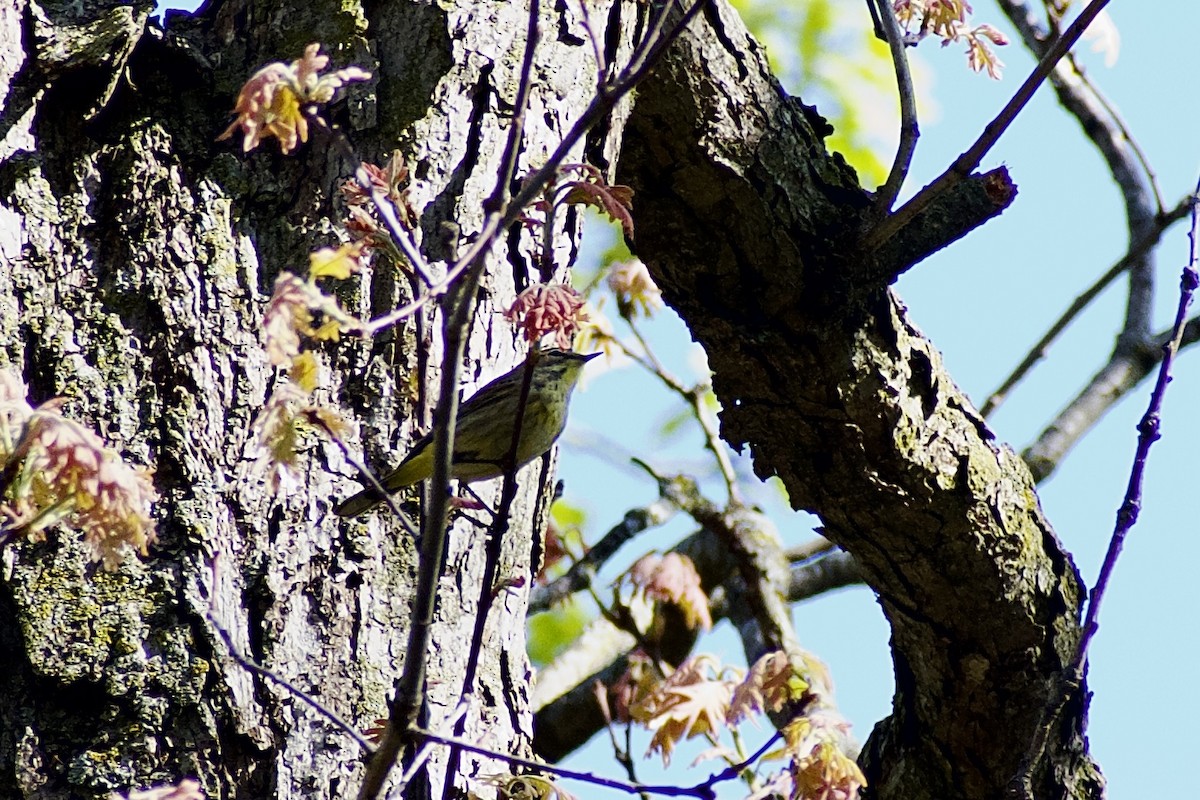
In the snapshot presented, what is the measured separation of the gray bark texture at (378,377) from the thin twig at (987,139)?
0.36ft

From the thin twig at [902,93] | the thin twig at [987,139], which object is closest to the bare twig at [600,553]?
the thin twig at [987,139]

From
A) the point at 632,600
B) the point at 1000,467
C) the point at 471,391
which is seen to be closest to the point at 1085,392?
the point at 1000,467

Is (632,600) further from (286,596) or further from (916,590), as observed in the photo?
(286,596)

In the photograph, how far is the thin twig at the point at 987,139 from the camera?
244cm

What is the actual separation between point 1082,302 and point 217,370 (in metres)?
3.48

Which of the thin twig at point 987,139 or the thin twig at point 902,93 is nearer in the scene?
the thin twig at point 987,139

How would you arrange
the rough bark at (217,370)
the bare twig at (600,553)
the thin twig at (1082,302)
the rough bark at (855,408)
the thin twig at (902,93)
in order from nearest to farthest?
the rough bark at (217,370)
the thin twig at (902,93)
the rough bark at (855,408)
the thin twig at (1082,302)
the bare twig at (600,553)

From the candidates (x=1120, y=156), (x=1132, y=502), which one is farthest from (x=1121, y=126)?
(x=1132, y=502)

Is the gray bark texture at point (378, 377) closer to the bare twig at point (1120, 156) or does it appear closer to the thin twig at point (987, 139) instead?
the thin twig at point (987, 139)

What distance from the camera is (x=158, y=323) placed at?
2545 mm

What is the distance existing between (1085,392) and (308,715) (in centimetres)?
353

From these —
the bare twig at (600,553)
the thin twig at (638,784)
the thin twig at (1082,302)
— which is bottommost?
the thin twig at (638,784)

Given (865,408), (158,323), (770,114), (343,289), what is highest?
(770,114)

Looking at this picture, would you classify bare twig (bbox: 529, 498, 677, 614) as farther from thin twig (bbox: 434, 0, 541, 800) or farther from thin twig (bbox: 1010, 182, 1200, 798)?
thin twig (bbox: 434, 0, 541, 800)
